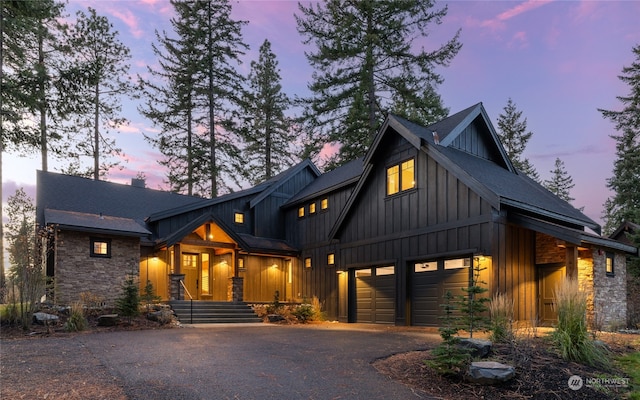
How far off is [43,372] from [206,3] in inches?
1163

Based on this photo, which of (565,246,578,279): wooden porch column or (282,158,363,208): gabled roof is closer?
(565,246,578,279): wooden porch column

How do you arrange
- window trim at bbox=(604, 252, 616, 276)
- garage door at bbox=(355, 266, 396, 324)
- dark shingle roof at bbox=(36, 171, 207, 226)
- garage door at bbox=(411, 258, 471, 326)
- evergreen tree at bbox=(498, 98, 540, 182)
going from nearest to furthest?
1. garage door at bbox=(411, 258, 471, 326)
2. window trim at bbox=(604, 252, 616, 276)
3. garage door at bbox=(355, 266, 396, 324)
4. dark shingle roof at bbox=(36, 171, 207, 226)
5. evergreen tree at bbox=(498, 98, 540, 182)

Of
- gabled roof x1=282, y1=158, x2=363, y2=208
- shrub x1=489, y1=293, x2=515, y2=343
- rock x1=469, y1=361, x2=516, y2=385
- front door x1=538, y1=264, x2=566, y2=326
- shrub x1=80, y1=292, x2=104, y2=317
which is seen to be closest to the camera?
rock x1=469, y1=361, x2=516, y2=385

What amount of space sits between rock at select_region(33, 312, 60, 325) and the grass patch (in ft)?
40.4

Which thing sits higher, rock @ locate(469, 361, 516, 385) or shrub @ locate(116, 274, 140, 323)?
rock @ locate(469, 361, 516, 385)

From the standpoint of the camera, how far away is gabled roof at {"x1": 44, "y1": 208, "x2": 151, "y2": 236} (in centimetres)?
1536

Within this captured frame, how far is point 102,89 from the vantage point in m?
27.2

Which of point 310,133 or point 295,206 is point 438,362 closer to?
point 295,206

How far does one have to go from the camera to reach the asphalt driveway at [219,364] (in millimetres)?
5078

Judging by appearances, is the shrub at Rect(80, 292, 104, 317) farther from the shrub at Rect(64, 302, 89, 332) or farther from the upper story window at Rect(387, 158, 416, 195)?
the upper story window at Rect(387, 158, 416, 195)

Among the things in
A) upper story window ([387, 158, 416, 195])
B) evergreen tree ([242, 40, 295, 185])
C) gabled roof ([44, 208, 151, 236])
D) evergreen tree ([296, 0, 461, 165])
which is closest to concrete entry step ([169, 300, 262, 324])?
gabled roof ([44, 208, 151, 236])

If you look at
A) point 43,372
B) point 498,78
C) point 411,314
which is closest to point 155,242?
point 411,314

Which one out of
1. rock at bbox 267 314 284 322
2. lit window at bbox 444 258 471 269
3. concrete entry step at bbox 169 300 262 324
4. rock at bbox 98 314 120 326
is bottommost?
rock at bbox 267 314 284 322

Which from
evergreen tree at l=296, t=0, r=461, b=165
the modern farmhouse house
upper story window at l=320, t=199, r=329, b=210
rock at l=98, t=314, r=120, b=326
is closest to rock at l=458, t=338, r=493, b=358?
the modern farmhouse house
